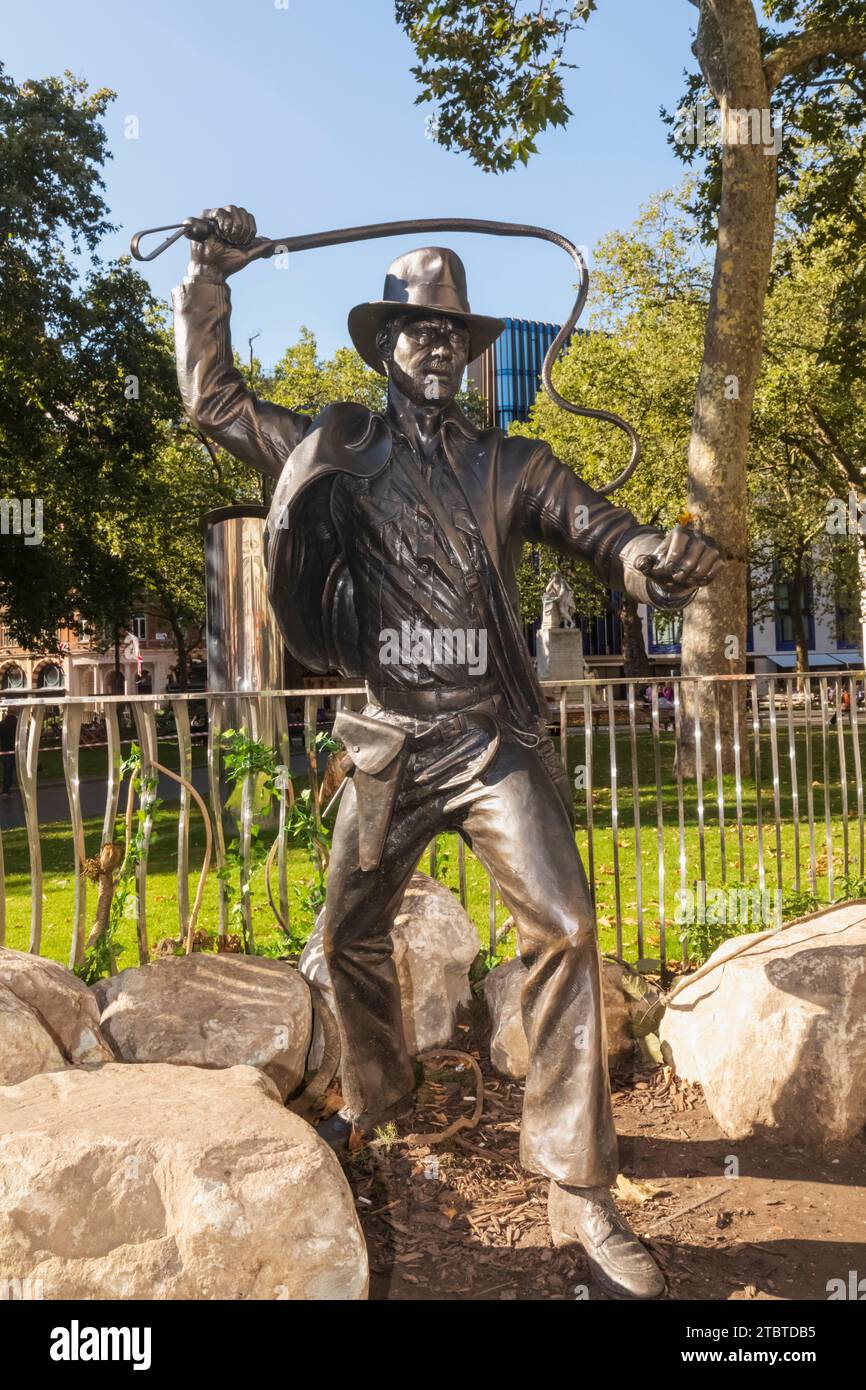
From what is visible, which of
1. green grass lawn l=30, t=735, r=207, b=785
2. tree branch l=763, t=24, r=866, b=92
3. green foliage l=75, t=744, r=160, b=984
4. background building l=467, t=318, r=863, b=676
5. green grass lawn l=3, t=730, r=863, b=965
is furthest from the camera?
background building l=467, t=318, r=863, b=676

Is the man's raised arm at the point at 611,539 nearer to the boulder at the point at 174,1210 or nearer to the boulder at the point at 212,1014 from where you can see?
the boulder at the point at 174,1210

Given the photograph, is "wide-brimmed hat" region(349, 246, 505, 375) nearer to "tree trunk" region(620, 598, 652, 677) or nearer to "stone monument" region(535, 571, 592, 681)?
"stone monument" region(535, 571, 592, 681)

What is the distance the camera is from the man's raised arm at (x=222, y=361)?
10.9 feet

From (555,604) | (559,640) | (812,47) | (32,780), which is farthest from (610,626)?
(32,780)

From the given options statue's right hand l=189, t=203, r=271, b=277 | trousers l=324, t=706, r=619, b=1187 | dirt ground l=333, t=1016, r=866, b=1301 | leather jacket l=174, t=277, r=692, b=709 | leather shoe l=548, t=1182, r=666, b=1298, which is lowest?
dirt ground l=333, t=1016, r=866, b=1301

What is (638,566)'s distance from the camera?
3.06 metres

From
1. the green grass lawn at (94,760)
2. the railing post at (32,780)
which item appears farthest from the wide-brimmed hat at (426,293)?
the green grass lawn at (94,760)

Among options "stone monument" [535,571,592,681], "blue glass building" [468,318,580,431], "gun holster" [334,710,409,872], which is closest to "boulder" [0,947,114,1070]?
"gun holster" [334,710,409,872]

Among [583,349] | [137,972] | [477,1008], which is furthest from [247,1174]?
[583,349]

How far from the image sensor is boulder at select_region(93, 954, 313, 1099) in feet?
13.1

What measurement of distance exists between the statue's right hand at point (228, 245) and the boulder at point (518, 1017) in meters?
2.90

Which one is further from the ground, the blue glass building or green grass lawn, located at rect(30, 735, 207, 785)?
the blue glass building

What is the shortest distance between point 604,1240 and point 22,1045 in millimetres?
1947

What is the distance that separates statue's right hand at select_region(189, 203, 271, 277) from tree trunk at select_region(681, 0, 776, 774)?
9284 millimetres
